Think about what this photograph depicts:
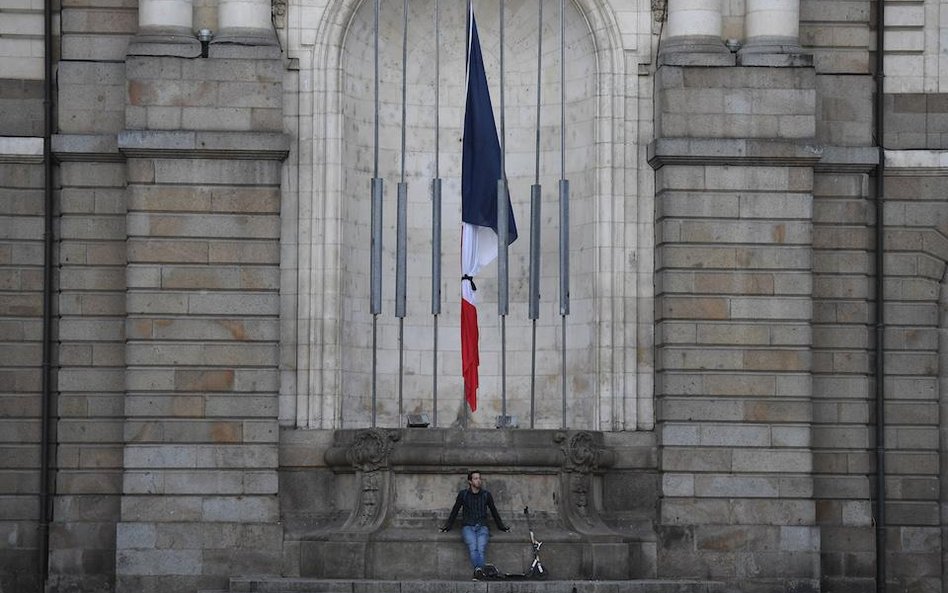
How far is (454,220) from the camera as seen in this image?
105 ft

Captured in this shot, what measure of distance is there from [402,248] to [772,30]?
5806mm

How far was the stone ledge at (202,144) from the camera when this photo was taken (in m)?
29.3

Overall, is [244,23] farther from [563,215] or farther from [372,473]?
[372,473]

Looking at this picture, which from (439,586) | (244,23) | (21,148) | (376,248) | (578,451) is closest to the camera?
(439,586)

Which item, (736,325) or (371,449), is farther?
(736,325)

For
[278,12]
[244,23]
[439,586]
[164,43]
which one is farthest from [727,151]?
[164,43]

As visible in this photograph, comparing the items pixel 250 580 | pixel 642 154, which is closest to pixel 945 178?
pixel 642 154

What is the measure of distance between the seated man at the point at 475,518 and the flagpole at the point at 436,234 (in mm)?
2167

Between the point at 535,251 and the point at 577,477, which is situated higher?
the point at 535,251

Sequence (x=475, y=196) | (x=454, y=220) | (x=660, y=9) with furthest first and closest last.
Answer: (x=454, y=220) < (x=660, y=9) < (x=475, y=196)

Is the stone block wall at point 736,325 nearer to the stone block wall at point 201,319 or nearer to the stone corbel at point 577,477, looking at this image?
the stone corbel at point 577,477

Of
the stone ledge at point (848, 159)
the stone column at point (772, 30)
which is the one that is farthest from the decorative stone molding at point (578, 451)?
the stone column at point (772, 30)

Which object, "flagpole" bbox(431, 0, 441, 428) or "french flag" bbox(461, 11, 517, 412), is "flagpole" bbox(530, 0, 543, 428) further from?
"flagpole" bbox(431, 0, 441, 428)

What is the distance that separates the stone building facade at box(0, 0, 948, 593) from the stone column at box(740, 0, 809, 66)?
1.9 inches
